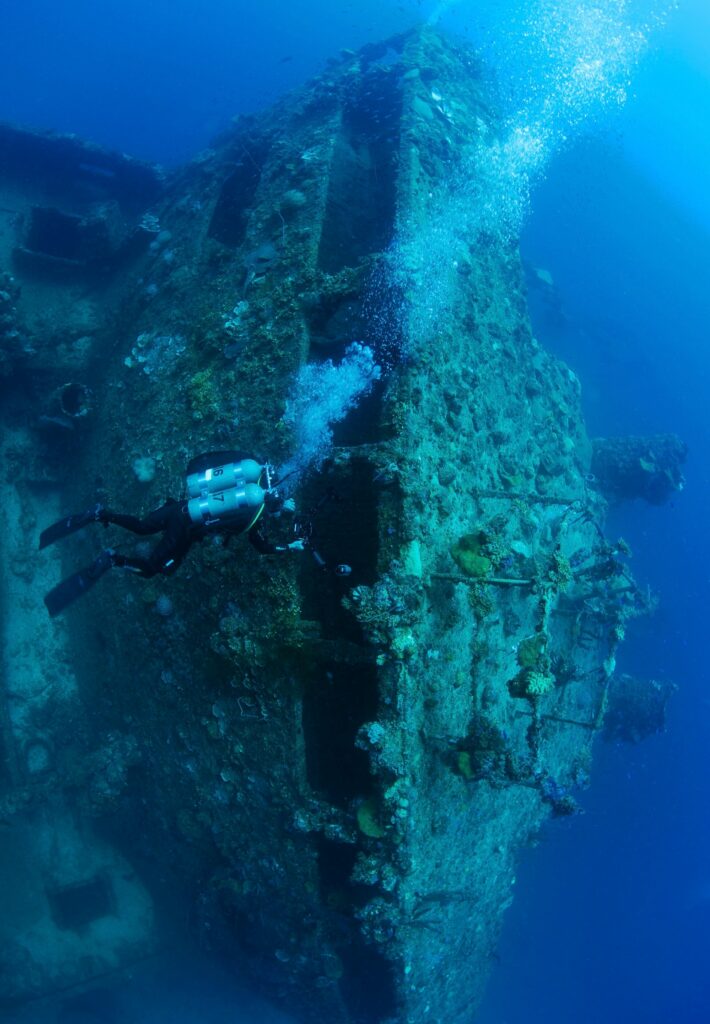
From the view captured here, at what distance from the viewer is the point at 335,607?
16.4 ft

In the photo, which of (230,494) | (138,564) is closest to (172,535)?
(138,564)

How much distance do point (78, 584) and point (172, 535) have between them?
1660mm

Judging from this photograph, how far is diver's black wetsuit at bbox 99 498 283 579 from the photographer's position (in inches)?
172

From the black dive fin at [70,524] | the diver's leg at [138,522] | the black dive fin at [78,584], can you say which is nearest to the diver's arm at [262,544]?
the diver's leg at [138,522]

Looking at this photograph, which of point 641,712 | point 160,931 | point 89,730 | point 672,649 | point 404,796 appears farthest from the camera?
point 672,649

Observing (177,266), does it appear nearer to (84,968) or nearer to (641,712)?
(84,968)

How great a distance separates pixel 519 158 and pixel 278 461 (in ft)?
32.7

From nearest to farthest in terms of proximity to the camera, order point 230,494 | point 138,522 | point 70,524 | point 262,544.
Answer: point 230,494
point 262,544
point 138,522
point 70,524

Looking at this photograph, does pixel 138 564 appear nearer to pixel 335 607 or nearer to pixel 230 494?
pixel 230 494

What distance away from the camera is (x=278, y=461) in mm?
5348

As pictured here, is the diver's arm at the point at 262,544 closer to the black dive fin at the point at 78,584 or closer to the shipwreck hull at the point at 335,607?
the shipwreck hull at the point at 335,607

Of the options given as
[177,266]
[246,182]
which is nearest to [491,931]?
[177,266]

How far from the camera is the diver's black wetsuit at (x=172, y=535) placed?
4.37 m

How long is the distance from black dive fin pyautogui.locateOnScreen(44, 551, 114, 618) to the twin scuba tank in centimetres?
127
